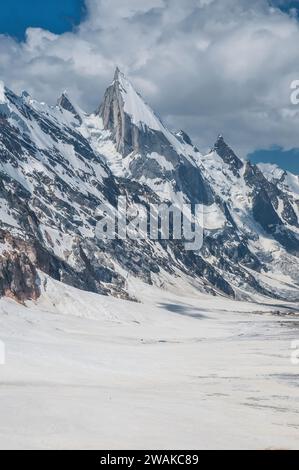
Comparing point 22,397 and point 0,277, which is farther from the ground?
point 0,277

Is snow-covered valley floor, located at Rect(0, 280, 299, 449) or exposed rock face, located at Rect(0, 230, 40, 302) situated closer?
snow-covered valley floor, located at Rect(0, 280, 299, 449)

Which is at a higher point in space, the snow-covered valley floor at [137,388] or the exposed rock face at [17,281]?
the exposed rock face at [17,281]

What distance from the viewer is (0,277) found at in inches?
7456

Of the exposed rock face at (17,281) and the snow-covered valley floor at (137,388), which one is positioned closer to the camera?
the snow-covered valley floor at (137,388)

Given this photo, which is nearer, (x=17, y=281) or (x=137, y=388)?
(x=137, y=388)

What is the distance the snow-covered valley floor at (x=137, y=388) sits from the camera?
5141 cm

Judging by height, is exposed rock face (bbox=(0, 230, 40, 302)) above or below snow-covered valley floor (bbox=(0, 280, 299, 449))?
above

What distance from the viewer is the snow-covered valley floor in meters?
51.4

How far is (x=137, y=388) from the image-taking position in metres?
80.9

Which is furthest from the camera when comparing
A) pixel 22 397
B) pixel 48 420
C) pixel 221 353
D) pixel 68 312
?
pixel 68 312

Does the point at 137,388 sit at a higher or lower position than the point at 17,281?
lower
